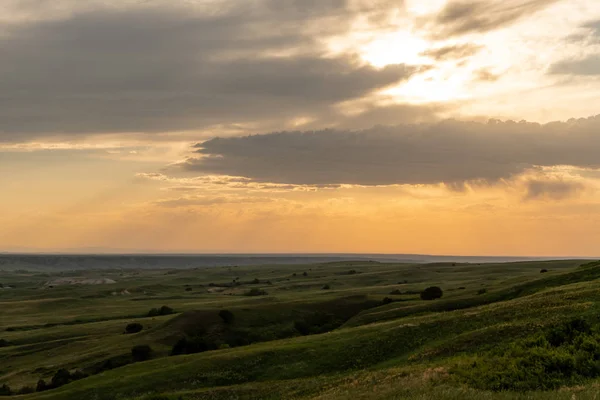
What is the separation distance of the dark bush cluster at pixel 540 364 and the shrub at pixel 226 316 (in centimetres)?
5219

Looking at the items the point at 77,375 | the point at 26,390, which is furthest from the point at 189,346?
the point at 26,390

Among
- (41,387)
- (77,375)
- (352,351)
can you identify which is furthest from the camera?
(77,375)

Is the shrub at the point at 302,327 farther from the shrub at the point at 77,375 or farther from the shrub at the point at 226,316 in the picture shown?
the shrub at the point at 77,375

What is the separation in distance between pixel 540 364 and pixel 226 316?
191 feet

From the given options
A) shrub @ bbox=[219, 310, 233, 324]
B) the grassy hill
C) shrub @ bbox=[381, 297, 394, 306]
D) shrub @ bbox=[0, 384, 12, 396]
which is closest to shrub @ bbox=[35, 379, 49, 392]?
shrub @ bbox=[0, 384, 12, 396]

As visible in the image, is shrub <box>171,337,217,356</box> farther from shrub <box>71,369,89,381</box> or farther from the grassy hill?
shrub <box>71,369,89,381</box>

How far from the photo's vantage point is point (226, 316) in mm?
80125

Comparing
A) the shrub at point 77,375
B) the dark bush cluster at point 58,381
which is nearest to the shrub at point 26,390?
the dark bush cluster at point 58,381

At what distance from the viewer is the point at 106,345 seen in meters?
77.7

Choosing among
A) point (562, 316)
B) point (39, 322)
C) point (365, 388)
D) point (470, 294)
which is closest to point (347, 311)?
point (470, 294)

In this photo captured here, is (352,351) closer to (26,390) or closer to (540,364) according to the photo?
(540,364)

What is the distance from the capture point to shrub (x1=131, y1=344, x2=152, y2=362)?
66938 mm

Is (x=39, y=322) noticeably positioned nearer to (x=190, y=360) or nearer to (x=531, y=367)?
(x=190, y=360)

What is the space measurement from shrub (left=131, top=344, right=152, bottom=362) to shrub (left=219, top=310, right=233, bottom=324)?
13.6m
